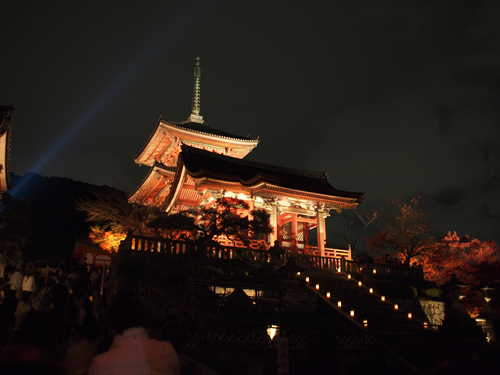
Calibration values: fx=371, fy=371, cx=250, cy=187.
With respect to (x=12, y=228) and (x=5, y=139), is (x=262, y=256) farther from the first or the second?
(x=5, y=139)

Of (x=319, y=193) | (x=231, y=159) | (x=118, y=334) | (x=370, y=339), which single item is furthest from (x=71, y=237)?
(x=118, y=334)

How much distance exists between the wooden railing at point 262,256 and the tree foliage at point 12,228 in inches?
286

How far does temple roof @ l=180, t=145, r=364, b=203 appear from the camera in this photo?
1923 centimetres

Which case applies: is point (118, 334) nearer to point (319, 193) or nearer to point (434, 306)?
point (434, 306)

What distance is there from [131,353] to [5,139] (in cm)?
2219

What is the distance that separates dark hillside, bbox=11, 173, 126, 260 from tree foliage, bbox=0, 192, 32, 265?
2449 centimetres

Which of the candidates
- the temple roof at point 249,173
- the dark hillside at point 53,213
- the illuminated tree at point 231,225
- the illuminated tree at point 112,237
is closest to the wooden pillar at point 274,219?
the temple roof at point 249,173

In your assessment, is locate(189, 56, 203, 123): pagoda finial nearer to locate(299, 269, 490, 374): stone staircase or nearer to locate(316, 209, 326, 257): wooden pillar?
locate(316, 209, 326, 257): wooden pillar

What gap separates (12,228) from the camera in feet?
62.6

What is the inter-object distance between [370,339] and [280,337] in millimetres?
3729

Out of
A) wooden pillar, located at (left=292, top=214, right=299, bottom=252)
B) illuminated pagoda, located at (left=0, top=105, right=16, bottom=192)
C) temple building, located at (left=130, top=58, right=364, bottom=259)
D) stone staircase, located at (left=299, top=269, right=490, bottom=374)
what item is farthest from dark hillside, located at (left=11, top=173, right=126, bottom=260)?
stone staircase, located at (left=299, top=269, right=490, bottom=374)

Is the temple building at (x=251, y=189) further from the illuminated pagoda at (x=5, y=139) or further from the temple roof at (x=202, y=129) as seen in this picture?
the illuminated pagoda at (x=5, y=139)

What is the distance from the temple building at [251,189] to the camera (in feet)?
64.4

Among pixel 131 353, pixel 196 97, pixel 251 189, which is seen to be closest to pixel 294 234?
pixel 251 189
